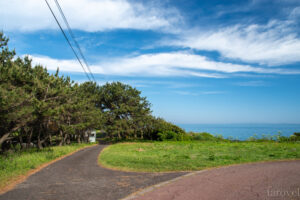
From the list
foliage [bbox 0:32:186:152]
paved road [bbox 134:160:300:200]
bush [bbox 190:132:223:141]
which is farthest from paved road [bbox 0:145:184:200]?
bush [bbox 190:132:223:141]

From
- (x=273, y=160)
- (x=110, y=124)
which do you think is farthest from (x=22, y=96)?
(x=110, y=124)

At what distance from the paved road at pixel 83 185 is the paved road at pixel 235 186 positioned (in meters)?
0.96

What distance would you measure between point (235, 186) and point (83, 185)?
535 cm

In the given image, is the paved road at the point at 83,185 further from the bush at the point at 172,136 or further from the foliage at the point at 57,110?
the bush at the point at 172,136

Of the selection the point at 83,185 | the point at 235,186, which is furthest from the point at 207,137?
the point at 83,185

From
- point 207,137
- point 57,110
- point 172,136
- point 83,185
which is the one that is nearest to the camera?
point 83,185

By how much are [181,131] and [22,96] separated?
2570 centimetres

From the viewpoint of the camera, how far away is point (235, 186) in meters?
6.46

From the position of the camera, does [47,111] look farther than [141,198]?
Yes

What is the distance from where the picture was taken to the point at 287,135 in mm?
25688

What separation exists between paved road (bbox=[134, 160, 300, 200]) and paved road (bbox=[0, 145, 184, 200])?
96cm

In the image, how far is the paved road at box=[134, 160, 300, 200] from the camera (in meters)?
5.62

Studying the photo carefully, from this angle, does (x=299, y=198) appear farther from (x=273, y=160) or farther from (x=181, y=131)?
(x=181, y=131)

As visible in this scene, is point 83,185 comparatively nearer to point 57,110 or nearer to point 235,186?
point 235,186
